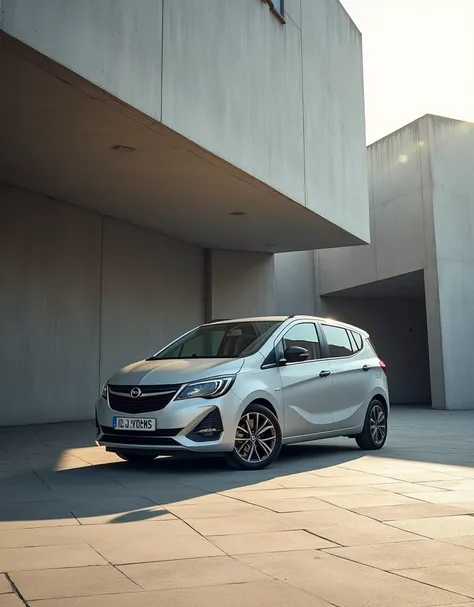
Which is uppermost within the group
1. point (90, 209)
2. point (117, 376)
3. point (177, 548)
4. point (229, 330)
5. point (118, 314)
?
point (90, 209)

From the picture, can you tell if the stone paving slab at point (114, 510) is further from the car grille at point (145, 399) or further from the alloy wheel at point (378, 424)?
the alloy wheel at point (378, 424)

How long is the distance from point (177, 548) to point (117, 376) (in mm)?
3645

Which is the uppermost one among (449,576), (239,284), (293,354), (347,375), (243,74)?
(243,74)

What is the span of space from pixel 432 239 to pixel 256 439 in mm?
14668

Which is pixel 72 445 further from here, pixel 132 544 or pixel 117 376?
pixel 132 544

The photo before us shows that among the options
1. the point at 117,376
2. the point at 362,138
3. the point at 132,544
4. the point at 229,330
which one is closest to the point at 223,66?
the point at 229,330

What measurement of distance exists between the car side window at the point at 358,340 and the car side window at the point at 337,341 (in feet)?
0.57

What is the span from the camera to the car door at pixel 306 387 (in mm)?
7700

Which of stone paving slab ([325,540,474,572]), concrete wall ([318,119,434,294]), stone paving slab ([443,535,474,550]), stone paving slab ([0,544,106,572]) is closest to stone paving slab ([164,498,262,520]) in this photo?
stone paving slab ([0,544,106,572])

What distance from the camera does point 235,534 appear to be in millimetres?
4344

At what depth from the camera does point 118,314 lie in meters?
15.6

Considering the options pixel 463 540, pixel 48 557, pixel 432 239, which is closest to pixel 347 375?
pixel 463 540

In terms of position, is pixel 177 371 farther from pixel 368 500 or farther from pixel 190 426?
pixel 368 500

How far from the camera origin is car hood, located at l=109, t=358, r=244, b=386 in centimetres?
695
